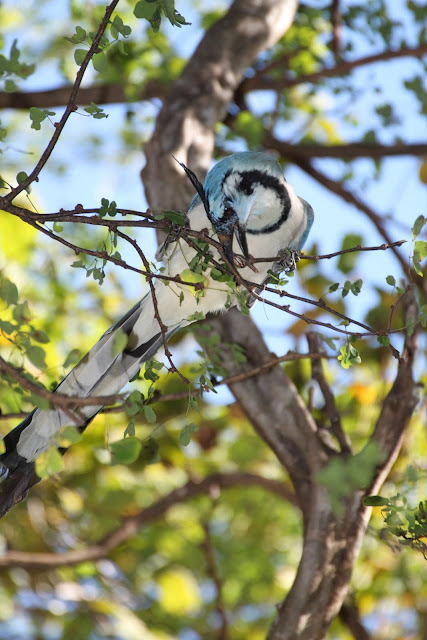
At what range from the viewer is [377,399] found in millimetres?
2553

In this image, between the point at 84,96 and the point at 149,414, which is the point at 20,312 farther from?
the point at 84,96

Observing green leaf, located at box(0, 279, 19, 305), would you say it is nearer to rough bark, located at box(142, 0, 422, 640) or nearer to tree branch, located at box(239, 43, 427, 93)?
rough bark, located at box(142, 0, 422, 640)

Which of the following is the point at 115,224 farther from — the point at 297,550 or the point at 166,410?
the point at 297,550

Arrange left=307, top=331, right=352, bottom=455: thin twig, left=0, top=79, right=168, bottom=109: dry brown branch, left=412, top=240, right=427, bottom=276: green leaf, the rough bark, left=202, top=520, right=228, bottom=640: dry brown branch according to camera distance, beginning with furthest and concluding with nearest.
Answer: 1. left=0, top=79, right=168, bottom=109: dry brown branch
2. left=202, top=520, right=228, bottom=640: dry brown branch
3. left=307, top=331, right=352, bottom=455: thin twig
4. the rough bark
5. left=412, top=240, right=427, bottom=276: green leaf

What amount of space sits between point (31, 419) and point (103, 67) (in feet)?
2.87

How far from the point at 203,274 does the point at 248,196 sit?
248 millimetres

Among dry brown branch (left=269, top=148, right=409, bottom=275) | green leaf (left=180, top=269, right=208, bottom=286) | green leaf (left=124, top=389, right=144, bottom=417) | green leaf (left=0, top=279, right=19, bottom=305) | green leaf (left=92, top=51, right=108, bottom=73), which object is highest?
dry brown branch (left=269, top=148, right=409, bottom=275)

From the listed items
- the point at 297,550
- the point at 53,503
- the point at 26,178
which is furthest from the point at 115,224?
the point at 297,550

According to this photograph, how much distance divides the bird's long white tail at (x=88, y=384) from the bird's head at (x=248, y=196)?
14.9 inches

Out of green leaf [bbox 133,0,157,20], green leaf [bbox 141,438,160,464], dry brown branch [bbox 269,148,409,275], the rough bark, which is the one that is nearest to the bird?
green leaf [bbox 141,438,160,464]

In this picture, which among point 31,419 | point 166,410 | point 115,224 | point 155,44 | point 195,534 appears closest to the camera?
point 115,224

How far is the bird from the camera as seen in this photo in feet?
5.28

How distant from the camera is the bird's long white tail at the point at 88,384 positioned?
160cm

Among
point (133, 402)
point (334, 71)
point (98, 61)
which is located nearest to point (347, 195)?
point (334, 71)
